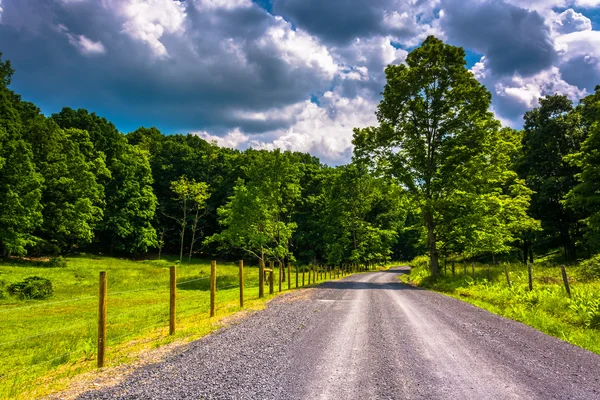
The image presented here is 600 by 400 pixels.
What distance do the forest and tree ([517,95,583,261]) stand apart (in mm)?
115

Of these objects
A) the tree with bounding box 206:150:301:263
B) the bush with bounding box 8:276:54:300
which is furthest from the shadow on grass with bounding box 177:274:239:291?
the bush with bounding box 8:276:54:300

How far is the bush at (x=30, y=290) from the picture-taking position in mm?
18641

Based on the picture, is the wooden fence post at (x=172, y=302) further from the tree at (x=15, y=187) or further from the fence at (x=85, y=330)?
the tree at (x=15, y=187)

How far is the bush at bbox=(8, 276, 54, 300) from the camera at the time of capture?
734 inches

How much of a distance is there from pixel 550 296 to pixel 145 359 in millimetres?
12278

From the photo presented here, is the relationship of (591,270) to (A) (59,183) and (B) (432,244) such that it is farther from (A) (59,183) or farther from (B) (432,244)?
(A) (59,183)

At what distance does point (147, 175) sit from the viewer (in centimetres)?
5212

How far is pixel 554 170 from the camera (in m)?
33.1

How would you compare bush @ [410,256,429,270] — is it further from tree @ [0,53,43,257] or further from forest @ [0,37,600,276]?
tree @ [0,53,43,257]

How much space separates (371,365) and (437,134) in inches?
884

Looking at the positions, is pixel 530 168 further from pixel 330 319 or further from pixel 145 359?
pixel 145 359

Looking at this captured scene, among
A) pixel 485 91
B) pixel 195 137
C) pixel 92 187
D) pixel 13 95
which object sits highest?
pixel 195 137

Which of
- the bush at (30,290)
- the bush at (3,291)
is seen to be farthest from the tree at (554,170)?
the bush at (3,291)

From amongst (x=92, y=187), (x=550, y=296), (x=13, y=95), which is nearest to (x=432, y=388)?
(x=550, y=296)
